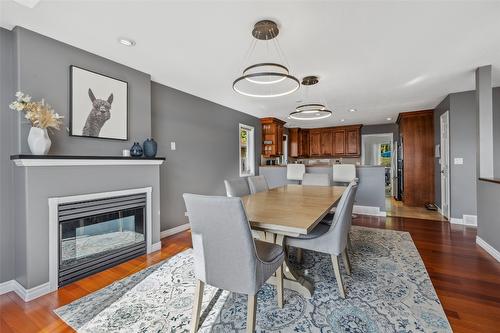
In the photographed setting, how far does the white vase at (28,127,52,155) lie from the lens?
1.97 m

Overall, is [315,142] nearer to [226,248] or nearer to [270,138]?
[270,138]

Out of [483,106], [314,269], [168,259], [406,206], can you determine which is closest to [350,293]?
[314,269]

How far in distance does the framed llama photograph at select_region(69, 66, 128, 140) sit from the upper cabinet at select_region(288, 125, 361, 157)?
19.0ft

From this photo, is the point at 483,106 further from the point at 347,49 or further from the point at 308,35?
the point at 308,35

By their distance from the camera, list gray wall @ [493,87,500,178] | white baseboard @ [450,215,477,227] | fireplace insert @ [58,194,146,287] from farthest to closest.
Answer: white baseboard @ [450,215,477,227] < gray wall @ [493,87,500,178] < fireplace insert @ [58,194,146,287]

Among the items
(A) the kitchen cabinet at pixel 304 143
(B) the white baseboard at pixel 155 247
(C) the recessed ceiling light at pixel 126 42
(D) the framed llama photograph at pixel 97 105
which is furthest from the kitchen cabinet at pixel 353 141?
(C) the recessed ceiling light at pixel 126 42

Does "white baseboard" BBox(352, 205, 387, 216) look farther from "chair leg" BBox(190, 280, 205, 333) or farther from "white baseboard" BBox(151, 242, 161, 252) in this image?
"chair leg" BBox(190, 280, 205, 333)

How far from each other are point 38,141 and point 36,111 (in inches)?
9.9

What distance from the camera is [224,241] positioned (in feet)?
4.37

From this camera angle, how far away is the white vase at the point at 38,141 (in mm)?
1970

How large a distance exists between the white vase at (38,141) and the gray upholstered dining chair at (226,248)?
1.56m

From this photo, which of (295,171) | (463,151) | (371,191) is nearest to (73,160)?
Result: (295,171)

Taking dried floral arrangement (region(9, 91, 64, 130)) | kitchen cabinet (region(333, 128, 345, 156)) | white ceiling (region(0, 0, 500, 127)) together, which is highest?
white ceiling (region(0, 0, 500, 127))

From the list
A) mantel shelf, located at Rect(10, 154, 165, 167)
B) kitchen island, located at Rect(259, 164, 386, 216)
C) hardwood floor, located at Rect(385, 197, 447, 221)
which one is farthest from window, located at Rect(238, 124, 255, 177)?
hardwood floor, located at Rect(385, 197, 447, 221)
